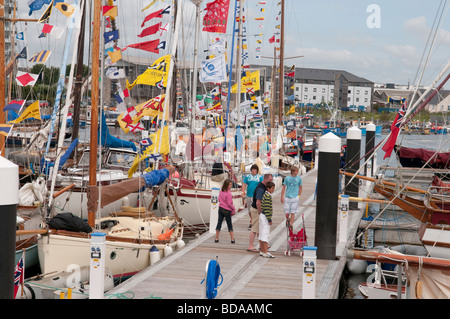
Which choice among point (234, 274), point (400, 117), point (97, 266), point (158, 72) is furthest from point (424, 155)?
point (97, 266)

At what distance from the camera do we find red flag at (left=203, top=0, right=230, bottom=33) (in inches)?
894

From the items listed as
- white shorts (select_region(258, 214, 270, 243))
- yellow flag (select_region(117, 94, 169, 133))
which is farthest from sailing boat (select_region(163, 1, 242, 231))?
white shorts (select_region(258, 214, 270, 243))

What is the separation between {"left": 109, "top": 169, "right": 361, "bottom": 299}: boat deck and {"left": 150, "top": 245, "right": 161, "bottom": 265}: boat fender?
18.7 inches

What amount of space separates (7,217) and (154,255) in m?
8.10

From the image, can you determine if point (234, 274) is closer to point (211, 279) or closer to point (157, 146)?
point (211, 279)

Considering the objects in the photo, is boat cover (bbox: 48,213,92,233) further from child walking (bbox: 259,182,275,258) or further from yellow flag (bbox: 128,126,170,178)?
child walking (bbox: 259,182,275,258)

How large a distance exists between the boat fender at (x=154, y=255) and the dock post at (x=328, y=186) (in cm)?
380

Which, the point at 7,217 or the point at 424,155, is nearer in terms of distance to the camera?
the point at 7,217

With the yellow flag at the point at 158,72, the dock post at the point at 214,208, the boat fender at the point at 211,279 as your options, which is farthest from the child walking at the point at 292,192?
the yellow flag at the point at 158,72

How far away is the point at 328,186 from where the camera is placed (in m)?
13.1

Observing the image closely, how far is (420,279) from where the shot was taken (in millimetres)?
11273
